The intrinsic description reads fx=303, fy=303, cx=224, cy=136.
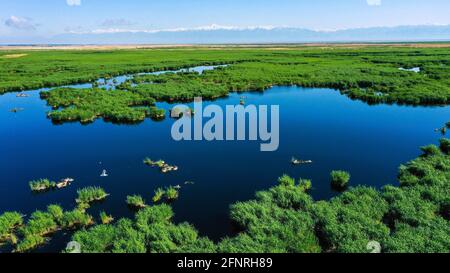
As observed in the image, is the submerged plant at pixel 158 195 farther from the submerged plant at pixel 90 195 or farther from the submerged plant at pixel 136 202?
the submerged plant at pixel 90 195

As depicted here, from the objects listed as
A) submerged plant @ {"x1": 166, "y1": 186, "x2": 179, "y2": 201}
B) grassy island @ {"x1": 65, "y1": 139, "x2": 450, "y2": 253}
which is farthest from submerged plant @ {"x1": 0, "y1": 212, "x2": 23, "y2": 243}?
submerged plant @ {"x1": 166, "y1": 186, "x2": 179, "y2": 201}

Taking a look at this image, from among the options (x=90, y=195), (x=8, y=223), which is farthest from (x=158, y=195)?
(x=8, y=223)

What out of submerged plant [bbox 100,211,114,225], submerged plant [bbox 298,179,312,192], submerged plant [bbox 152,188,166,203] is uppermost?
submerged plant [bbox 298,179,312,192]

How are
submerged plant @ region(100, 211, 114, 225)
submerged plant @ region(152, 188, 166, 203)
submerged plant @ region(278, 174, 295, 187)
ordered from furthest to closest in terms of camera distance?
1. submerged plant @ region(278, 174, 295, 187)
2. submerged plant @ region(152, 188, 166, 203)
3. submerged plant @ region(100, 211, 114, 225)

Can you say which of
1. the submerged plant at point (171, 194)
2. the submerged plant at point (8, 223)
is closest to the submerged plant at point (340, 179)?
the submerged plant at point (171, 194)

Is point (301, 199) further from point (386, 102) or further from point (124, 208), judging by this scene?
point (386, 102)

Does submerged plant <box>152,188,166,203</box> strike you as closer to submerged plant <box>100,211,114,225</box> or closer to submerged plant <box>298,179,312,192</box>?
submerged plant <box>100,211,114,225</box>

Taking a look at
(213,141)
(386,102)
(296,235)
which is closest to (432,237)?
(296,235)

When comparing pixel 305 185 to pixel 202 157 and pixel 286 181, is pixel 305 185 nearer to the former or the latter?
pixel 286 181
